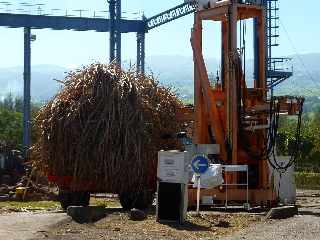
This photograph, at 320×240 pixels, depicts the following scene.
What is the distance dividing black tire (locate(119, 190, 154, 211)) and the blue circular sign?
119 inches

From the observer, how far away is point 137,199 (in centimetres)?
1881

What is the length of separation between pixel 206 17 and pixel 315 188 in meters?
22.6

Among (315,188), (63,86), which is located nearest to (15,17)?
(315,188)

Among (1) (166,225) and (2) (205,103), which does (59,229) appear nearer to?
(1) (166,225)

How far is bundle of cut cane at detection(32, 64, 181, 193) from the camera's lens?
18.2 m

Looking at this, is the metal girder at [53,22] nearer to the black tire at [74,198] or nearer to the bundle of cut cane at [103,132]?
the bundle of cut cane at [103,132]

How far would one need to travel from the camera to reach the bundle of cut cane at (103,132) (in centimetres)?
1822

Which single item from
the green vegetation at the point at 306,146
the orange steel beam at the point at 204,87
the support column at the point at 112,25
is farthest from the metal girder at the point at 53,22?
the orange steel beam at the point at 204,87

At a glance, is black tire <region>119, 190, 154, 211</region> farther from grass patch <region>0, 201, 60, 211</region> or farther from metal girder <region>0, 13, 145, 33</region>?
metal girder <region>0, 13, 145, 33</region>

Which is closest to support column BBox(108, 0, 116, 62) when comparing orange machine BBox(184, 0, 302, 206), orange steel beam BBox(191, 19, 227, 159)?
orange steel beam BBox(191, 19, 227, 159)

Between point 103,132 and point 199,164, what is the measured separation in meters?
3.34

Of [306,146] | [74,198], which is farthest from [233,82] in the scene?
[306,146]

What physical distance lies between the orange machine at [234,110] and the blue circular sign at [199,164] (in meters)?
1.84

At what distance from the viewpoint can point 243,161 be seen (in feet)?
62.1
